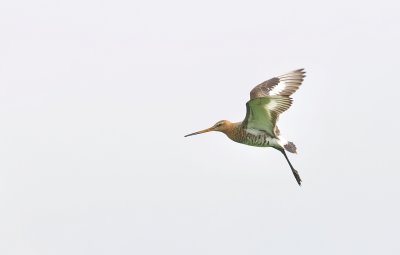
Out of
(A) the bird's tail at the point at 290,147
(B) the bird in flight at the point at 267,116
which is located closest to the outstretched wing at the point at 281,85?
(B) the bird in flight at the point at 267,116

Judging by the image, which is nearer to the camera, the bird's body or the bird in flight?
the bird in flight

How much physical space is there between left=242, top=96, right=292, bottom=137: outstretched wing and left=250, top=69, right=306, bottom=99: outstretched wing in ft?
2.21

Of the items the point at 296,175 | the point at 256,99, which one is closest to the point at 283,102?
the point at 256,99

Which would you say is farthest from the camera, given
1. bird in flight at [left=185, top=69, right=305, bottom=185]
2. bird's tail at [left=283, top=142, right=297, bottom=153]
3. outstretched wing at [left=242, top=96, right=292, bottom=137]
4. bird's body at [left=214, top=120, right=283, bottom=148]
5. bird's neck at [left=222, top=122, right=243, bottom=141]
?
bird's neck at [left=222, top=122, right=243, bottom=141]

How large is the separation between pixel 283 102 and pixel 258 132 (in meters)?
1.49

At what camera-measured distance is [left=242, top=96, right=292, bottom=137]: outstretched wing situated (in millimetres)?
25625

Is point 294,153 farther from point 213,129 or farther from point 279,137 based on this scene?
point 213,129

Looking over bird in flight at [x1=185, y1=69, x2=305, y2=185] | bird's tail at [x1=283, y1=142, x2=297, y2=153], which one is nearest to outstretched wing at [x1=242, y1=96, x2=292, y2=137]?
bird in flight at [x1=185, y1=69, x2=305, y2=185]

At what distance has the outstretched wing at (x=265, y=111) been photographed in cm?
2562

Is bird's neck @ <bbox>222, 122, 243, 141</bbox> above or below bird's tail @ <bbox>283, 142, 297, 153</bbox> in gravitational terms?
above

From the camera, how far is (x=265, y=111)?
2608 centimetres

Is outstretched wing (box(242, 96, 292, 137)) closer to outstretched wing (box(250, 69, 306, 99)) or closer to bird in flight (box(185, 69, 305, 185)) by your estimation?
bird in flight (box(185, 69, 305, 185))

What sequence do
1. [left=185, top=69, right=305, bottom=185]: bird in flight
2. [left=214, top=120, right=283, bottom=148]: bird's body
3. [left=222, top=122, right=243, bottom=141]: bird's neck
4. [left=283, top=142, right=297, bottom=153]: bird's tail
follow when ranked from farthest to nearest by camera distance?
1. [left=222, top=122, right=243, bottom=141]: bird's neck
2. [left=214, top=120, right=283, bottom=148]: bird's body
3. [left=283, top=142, right=297, bottom=153]: bird's tail
4. [left=185, top=69, right=305, bottom=185]: bird in flight

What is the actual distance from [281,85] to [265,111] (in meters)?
1.60
